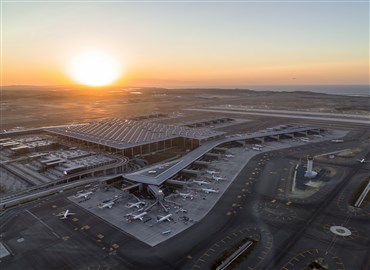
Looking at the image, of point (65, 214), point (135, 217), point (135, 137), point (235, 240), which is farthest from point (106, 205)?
point (135, 137)

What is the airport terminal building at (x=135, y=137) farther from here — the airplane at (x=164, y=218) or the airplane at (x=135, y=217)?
the airplane at (x=164, y=218)

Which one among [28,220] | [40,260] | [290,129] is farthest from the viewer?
[290,129]

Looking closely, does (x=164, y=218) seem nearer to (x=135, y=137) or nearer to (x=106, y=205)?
(x=106, y=205)

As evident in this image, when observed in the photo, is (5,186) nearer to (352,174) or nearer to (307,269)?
(307,269)

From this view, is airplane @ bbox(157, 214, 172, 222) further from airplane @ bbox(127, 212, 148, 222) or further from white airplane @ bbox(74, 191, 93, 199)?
white airplane @ bbox(74, 191, 93, 199)

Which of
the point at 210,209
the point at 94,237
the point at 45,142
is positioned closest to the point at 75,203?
the point at 94,237

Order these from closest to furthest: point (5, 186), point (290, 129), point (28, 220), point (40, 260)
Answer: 1. point (40, 260)
2. point (28, 220)
3. point (5, 186)
4. point (290, 129)

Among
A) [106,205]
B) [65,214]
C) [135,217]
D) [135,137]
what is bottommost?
[65,214]

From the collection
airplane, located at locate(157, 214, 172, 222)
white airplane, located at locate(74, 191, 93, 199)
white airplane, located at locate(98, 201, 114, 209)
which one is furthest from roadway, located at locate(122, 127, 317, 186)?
airplane, located at locate(157, 214, 172, 222)
